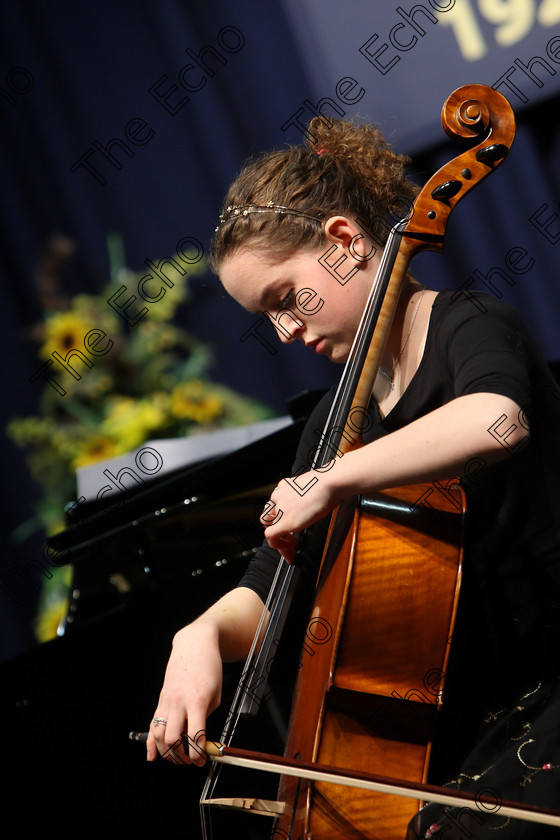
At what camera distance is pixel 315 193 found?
119 cm

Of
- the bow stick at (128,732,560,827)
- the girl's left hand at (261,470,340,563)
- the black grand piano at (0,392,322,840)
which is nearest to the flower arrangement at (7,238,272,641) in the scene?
the black grand piano at (0,392,322,840)

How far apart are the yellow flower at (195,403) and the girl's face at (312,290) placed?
142 cm

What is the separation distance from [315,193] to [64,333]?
1.76 metres

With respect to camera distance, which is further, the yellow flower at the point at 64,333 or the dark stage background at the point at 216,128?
the yellow flower at the point at 64,333

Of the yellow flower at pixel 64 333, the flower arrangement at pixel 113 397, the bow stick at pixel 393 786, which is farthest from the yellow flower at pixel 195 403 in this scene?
the bow stick at pixel 393 786

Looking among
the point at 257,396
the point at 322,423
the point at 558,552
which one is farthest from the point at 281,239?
the point at 257,396

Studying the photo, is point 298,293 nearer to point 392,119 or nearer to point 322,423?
point 322,423

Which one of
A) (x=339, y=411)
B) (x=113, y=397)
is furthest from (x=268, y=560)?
(x=113, y=397)

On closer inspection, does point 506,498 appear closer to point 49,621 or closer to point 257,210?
point 257,210

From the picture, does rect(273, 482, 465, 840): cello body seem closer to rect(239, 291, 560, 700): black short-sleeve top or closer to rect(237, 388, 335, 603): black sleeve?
rect(239, 291, 560, 700): black short-sleeve top

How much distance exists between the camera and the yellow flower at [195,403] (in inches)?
102

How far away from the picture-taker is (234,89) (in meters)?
2.54

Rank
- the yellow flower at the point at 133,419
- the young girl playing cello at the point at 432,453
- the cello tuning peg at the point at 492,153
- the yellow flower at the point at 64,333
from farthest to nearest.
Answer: the yellow flower at the point at 64,333 → the yellow flower at the point at 133,419 → the cello tuning peg at the point at 492,153 → the young girl playing cello at the point at 432,453

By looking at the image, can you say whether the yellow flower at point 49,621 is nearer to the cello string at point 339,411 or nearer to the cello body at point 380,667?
the cello string at point 339,411
